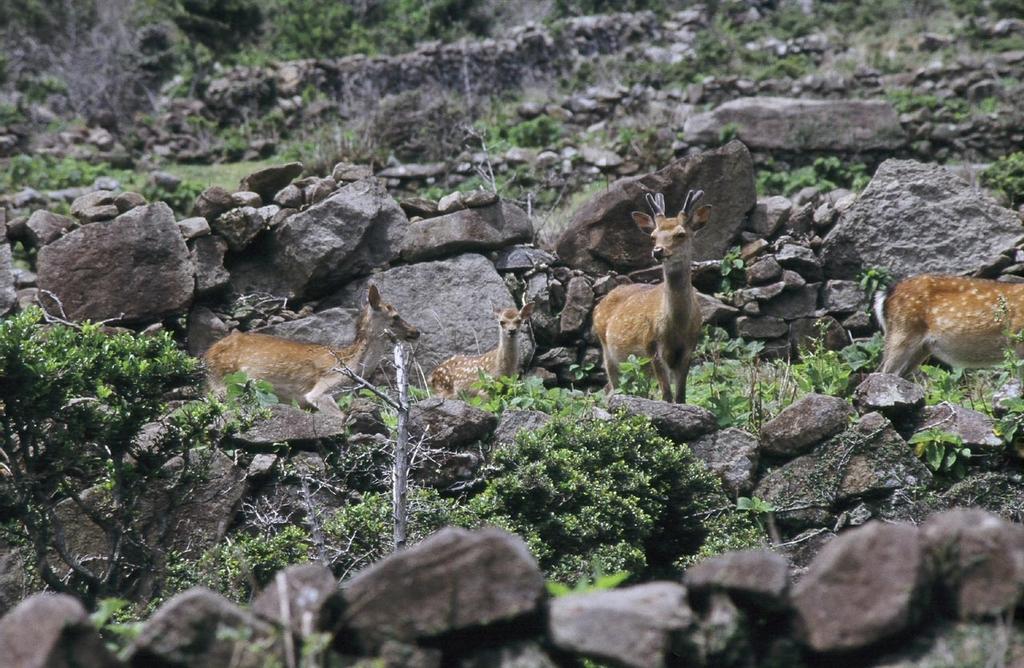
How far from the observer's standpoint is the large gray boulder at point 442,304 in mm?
13719

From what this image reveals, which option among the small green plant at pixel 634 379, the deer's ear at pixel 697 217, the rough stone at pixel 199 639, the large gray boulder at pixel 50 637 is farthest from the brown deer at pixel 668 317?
the large gray boulder at pixel 50 637

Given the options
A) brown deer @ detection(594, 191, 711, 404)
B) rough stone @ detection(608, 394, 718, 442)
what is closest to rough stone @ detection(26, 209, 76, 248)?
brown deer @ detection(594, 191, 711, 404)

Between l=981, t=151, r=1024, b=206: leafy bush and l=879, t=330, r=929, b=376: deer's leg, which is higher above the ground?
l=981, t=151, r=1024, b=206: leafy bush

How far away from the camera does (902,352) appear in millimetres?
12242

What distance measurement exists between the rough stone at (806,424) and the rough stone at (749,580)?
17.5ft

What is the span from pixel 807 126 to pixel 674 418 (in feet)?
27.2

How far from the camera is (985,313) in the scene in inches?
469

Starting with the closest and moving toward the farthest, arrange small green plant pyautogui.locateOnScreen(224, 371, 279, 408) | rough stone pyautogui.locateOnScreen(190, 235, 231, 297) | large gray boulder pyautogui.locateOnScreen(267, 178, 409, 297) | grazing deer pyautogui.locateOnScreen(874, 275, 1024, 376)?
small green plant pyautogui.locateOnScreen(224, 371, 279, 408) < grazing deer pyautogui.locateOnScreen(874, 275, 1024, 376) < rough stone pyautogui.locateOnScreen(190, 235, 231, 297) < large gray boulder pyautogui.locateOnScreen(267, 178, 409, 297)

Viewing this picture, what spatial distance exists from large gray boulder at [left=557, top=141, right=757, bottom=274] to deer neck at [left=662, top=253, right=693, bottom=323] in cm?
276

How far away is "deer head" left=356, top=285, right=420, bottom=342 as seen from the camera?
41.9 ft

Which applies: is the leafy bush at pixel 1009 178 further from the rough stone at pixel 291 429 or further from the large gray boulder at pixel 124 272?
the large gray boulder at pixel 124 272

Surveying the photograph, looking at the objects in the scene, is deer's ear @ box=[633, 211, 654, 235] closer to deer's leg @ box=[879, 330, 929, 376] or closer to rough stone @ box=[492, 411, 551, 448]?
deer's leg @ box=[879, 330, 929, 376]

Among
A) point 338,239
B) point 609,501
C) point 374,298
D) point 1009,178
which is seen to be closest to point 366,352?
point 374,298

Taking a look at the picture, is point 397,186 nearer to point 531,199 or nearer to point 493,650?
point 531,199
